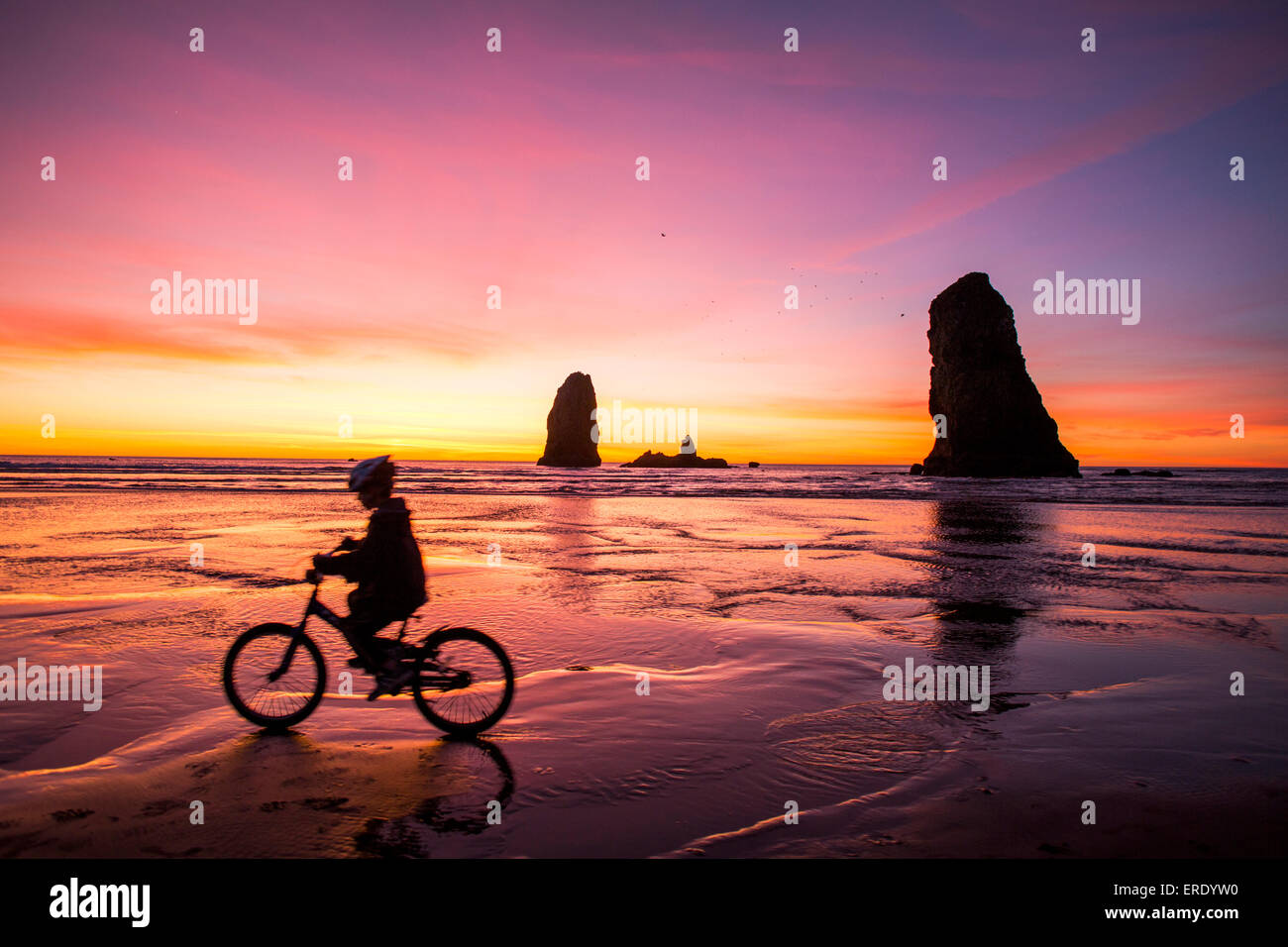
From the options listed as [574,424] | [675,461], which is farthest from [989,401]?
[675,461]

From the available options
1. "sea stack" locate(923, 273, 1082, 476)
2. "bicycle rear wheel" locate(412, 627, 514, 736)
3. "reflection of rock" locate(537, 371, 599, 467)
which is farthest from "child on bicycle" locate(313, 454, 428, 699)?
"reflection of rock" locate(537, 371, 599, 467)

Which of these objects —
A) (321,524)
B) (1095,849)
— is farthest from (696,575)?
(321,524)

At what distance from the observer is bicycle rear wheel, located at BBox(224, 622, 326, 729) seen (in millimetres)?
5094

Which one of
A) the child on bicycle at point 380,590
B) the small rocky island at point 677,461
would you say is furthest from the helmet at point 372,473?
the small rocky island at point 677,461

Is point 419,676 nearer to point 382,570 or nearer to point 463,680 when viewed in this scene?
point 463,680

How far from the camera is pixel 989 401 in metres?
72.2

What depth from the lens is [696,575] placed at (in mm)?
12148

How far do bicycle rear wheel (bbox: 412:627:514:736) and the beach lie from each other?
19 cm

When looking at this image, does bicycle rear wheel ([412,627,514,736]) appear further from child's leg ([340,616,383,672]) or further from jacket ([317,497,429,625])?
jacket ([317,497,429,625])
